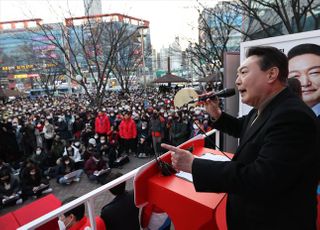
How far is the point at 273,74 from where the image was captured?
1.28m

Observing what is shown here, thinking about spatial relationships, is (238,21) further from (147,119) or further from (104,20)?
(147,119)

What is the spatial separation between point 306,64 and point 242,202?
2497mm

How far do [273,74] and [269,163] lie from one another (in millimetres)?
541

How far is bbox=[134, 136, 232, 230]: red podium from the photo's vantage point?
156 centimetres

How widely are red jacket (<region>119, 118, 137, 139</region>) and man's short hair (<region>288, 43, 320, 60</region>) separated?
7.14 metres

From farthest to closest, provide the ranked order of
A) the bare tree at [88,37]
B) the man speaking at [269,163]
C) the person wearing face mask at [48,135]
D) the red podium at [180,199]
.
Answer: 1. the bare tree at [88,37]
2. the person wearing face mask at [48,135]
3. the red podium at [180,199]
4. the man speaking at [269,163]

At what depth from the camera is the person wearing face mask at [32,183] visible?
256 inches

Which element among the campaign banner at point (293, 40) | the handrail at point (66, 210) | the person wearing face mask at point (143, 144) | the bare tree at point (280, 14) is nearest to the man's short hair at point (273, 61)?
the handrail at point (66, 210)

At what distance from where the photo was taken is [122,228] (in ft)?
7.98

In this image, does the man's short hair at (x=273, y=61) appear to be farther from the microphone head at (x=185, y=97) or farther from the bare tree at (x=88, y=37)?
the bare tree at (x=88, y=37)

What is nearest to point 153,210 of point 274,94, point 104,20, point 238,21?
point 274,94

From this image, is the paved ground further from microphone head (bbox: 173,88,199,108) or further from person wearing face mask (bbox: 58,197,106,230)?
microphone head (bbox: 173,88,199,108)

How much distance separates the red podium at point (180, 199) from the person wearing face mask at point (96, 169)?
5708 millimetres

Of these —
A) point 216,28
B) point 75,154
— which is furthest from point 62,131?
point 216,28
